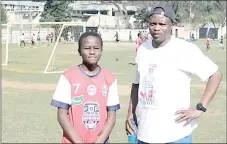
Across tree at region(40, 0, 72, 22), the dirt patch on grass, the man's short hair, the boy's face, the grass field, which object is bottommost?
the dirt patch on grass

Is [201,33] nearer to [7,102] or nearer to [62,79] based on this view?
[7,102]

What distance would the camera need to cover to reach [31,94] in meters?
13.4

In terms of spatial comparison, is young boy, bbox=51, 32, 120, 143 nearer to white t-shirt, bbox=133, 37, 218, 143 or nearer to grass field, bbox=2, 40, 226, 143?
white t-shirt, bbox=133, 37, 218, 143

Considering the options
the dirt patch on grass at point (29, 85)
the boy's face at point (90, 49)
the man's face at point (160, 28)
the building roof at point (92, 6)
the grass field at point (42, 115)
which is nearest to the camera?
the boy's face at point (90, 49)

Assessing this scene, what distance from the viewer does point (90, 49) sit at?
386 cm

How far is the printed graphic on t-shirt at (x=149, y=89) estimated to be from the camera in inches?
155

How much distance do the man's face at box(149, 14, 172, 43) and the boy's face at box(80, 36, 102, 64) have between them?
1.51 feet

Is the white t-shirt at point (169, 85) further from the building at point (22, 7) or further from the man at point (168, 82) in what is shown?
the building at point (22, 7)

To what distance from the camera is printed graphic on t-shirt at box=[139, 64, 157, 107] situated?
12.9ft

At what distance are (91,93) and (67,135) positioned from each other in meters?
0.37

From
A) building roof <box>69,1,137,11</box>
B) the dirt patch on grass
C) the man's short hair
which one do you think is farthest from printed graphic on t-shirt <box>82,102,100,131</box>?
building roof <box>69,1,137,11</box>

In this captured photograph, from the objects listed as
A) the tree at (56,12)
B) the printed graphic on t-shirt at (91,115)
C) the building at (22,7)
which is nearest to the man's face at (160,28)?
the printed graphic on t-shirt at (91,115)

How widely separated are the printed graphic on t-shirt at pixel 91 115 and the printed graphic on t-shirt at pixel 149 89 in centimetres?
42

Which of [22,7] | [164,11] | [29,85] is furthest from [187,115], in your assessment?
[22,7]
